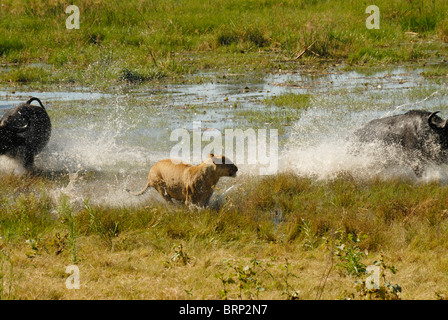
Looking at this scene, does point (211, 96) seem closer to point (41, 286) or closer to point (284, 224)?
point (284, 224)

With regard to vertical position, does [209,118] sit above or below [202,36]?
below

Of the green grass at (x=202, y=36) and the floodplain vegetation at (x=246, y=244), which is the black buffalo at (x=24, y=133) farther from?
the green grass at (x=202, y=36)

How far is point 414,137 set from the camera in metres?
8.05

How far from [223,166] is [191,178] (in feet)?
1.41

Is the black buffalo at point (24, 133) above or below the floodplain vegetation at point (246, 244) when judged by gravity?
above

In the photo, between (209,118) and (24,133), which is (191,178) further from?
(209,118)

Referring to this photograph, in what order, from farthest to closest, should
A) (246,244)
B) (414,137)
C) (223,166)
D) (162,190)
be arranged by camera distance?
(414,137)
(162,190)
(223,166)
(246,244)

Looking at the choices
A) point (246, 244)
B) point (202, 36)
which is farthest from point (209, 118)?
point (202, 36)

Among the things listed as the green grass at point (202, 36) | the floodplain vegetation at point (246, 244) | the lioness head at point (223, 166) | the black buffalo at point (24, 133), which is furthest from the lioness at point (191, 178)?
the green grass at point (202, 36)

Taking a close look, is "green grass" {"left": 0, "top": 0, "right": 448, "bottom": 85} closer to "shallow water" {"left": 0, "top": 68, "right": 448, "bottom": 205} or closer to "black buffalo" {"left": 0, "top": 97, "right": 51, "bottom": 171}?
"shallow water" {"left": 0, "top": 68, "right": 448, "bottom": 205}

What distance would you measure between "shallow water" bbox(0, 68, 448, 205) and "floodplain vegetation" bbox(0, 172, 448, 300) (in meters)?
0.62

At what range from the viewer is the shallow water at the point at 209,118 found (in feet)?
28.4

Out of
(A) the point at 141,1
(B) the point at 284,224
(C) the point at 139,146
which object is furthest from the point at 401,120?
(A) the point at 141,1

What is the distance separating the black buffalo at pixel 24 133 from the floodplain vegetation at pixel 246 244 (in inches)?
35.4
